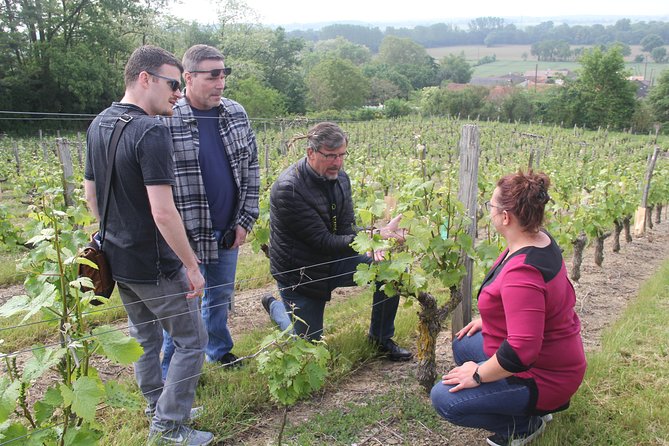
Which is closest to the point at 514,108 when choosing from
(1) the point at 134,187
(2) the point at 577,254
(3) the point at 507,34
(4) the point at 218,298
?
(2) the point at 577,254

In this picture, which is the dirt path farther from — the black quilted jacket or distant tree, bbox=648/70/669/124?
distant tree, bbox=648/70/669/124

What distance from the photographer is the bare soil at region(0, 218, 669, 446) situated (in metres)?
3.02

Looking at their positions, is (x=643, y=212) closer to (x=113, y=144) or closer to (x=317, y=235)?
(x=317, y=235)

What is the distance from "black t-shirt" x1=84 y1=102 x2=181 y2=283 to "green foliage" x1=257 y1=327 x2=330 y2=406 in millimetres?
661

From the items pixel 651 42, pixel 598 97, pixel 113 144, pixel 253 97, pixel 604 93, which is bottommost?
pixel 598 97

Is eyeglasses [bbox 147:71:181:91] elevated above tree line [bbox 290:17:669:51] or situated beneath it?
situated beneath

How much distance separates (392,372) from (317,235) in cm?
115

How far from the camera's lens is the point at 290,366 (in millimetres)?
2600

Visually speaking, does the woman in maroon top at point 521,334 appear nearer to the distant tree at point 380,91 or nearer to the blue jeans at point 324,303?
the blue jeans at point 324,303

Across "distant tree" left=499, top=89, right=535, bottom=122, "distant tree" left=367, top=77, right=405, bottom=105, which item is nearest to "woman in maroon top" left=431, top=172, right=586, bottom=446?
"distant tree" left=499, top=89, right=535, bottom=122

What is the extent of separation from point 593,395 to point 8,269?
255 inches

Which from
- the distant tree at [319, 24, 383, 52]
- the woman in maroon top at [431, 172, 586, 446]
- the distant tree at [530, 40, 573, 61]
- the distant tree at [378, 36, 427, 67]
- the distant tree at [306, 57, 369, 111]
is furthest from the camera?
the distant tree at [319, 24, 383, 52]

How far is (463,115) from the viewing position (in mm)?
45656

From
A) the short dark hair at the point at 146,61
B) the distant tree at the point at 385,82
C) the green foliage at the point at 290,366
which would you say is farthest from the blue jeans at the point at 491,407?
the distant tree at the point at 385,82
